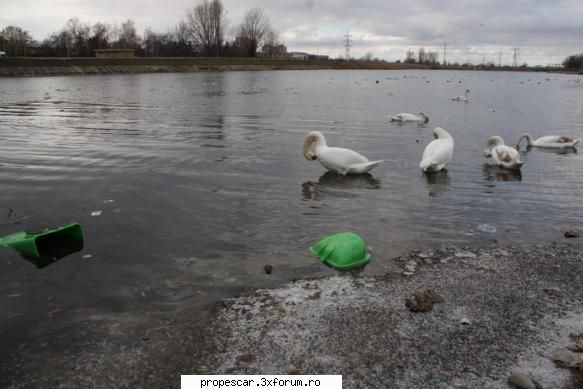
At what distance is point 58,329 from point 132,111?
70.7 ft

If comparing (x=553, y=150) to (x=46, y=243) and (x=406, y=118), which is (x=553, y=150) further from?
(x=46, y=243)

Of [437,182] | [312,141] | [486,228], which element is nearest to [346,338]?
[486,228]

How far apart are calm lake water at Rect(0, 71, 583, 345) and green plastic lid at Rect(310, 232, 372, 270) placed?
0.20 metres

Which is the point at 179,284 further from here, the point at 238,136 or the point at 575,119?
the point at 575,119

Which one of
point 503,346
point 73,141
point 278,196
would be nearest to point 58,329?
point 503,346

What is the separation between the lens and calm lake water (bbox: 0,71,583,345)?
619 cm

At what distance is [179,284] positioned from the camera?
6.09 meters

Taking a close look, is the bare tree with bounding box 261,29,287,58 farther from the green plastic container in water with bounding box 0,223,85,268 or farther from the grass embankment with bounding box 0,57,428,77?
the green plastic container in water with bounding box 0,223,85,268

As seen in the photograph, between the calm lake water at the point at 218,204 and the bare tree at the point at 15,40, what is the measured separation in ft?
293

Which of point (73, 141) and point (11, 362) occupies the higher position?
point (73, 141)

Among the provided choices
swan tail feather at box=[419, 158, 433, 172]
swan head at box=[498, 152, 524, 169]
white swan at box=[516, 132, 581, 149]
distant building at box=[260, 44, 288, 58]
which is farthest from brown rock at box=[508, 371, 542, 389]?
distant building at box=[260, 44, 288, 58]

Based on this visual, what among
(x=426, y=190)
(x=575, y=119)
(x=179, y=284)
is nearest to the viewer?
(x=179, y=284)

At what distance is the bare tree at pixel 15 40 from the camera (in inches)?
3709

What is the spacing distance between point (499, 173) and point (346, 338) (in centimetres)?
921
